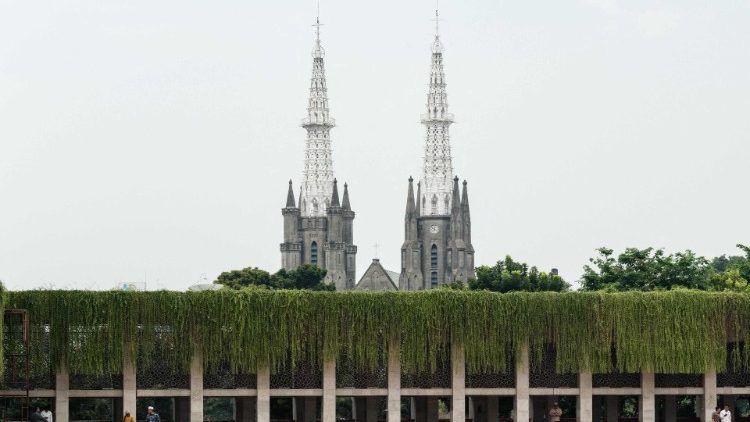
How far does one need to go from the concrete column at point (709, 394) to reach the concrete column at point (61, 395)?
61.5 ft

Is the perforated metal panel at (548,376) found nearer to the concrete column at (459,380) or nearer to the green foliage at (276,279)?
→ the concrete column at (459,380)

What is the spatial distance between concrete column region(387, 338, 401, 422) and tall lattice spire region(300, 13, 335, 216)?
10495 cm


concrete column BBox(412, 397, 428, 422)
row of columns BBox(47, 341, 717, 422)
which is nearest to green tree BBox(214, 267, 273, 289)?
concrete column BBox(412, 397, 428, 422)

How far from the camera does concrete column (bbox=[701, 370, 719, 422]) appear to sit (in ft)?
164

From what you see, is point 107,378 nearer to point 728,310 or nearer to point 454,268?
point 728,310

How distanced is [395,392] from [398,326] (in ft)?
6.41

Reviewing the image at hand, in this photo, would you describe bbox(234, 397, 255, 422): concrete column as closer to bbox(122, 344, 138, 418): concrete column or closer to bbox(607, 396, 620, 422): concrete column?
bbox(122, 344, 138, 418): concrete column

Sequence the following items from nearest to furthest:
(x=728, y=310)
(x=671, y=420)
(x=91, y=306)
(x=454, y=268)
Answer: (x=91, y=306), (x=728, y=310), (x=671, y=420), (x=454, y=268)

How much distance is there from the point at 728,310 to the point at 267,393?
13.9 m

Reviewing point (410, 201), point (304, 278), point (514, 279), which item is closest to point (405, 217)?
point (410, 201)

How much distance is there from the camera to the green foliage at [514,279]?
86.5m

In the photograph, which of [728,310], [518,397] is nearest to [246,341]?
[518,397]

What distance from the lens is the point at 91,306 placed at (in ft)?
152

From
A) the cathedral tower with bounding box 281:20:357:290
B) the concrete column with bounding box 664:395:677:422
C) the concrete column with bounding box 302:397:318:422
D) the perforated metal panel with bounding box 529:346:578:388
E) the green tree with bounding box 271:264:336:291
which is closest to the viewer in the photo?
the perforated metal panel with bounding box 529:346:578:388
